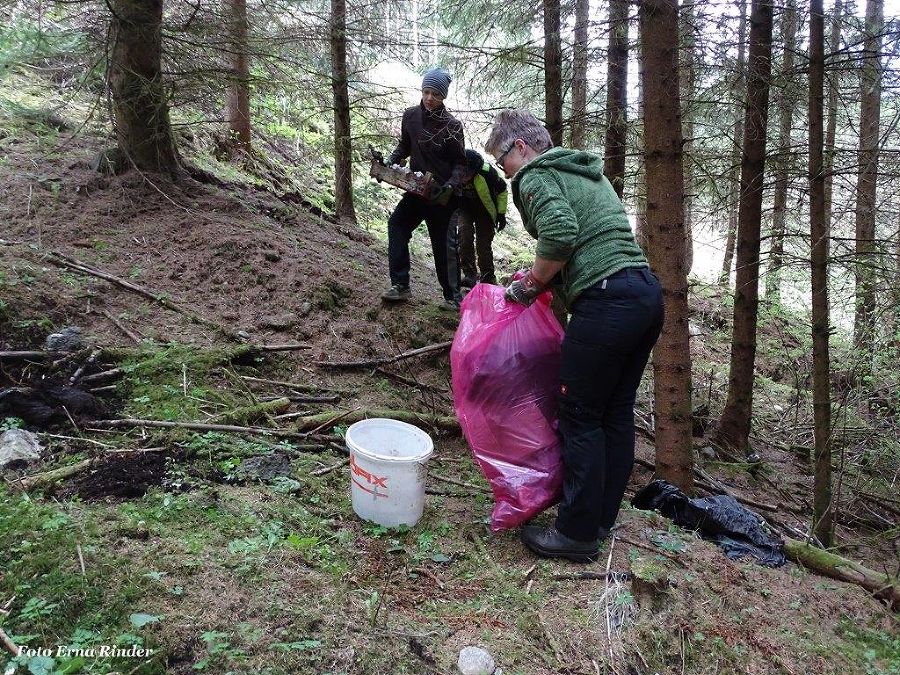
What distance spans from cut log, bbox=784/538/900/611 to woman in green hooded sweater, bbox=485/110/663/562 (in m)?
1.34

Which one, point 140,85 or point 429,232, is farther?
point 429,232

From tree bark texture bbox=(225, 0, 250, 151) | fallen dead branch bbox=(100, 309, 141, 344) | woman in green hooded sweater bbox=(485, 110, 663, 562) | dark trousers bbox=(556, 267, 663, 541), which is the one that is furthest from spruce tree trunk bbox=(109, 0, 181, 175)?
dark trousers bbox=(556, 267, 663, 541)

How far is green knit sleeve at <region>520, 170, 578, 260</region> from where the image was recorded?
2508mm

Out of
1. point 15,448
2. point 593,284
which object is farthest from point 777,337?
point 15,448

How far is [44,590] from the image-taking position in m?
1.94

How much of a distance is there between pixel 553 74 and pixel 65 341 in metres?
4.77

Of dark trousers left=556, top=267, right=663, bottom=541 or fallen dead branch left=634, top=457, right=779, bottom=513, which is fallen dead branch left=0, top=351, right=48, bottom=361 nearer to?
dark trousers left=556, top=267, right=663, bottom=541

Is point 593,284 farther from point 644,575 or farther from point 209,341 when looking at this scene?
point 209,341

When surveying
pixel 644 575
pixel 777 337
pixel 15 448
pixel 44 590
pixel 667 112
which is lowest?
pixel 777 337

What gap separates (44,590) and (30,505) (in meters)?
0.56

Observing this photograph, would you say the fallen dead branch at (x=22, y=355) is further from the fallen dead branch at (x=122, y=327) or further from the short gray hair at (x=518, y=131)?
the short gray hair at (x=518, y=131)

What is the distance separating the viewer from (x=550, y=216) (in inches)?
98.8

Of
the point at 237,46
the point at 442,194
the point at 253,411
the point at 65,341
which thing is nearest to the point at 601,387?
the point at 253,411

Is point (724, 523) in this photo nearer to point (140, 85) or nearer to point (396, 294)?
point (396, 294)
